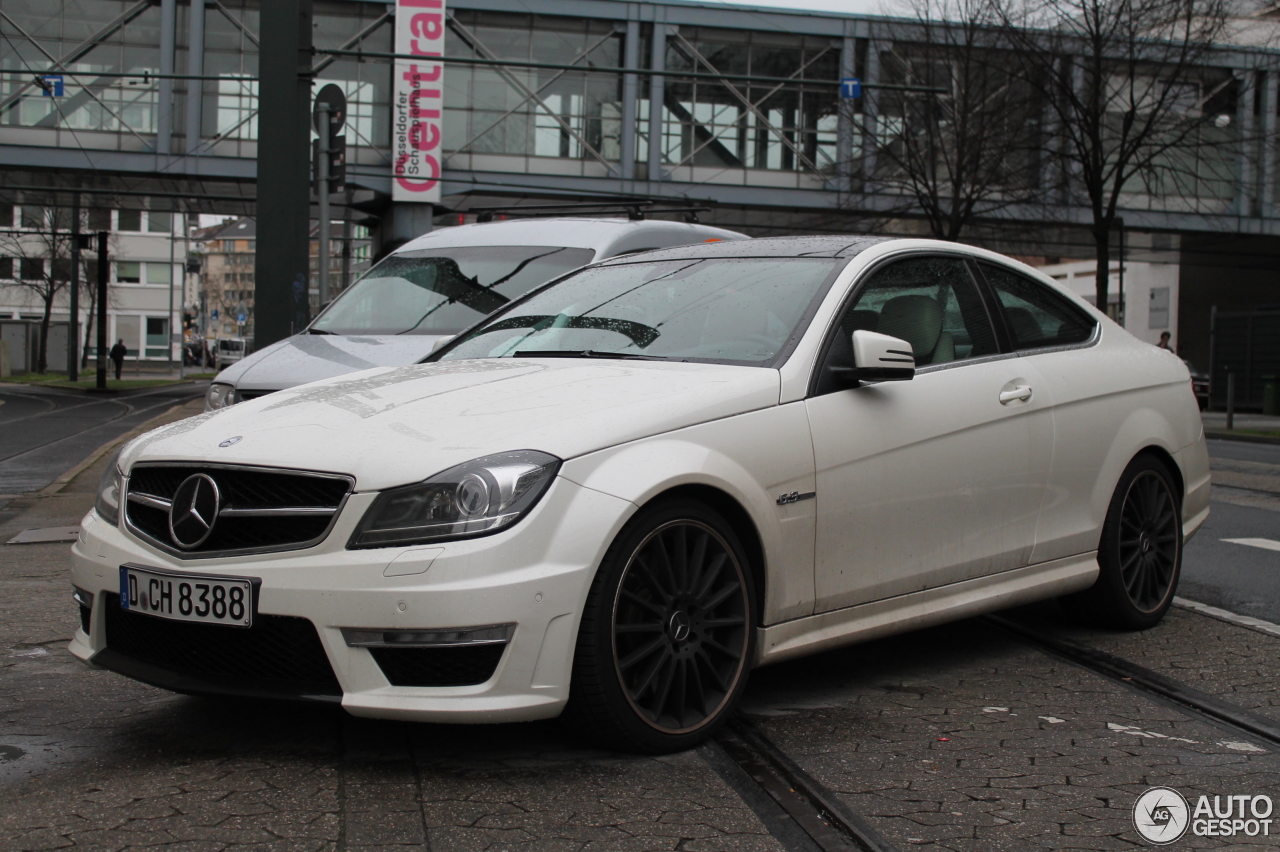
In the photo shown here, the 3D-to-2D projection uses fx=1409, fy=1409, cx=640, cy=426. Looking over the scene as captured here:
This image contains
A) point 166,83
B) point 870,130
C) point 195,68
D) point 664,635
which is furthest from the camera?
point 195,68

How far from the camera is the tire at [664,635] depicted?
3598 mm

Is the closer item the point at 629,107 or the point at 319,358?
the point at 319,358

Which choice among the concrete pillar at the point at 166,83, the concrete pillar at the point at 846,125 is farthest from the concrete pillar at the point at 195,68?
the concrete pillar at the point at 846,125

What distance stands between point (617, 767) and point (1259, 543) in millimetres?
6244

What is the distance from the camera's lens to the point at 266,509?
358 cm

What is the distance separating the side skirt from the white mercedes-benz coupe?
1 centimetres

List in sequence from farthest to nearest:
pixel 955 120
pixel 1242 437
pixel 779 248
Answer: pixel 955 120, pixel 1242 437, pixel 779 248

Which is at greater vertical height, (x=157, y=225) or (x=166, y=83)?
(x=157, y=225)

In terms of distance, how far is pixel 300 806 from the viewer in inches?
131

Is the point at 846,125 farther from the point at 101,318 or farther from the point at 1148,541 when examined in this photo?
the point at 1148,541

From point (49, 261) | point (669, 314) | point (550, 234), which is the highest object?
point (49, 261)

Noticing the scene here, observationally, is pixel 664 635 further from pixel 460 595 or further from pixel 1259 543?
pixel 1259 543

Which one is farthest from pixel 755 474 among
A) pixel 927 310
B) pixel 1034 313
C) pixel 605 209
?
pixel 605 209

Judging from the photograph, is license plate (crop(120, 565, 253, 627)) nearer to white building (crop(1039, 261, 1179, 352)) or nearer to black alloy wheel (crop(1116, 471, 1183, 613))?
black alloy wheel (crop(1116, 471, 1183, 613))
